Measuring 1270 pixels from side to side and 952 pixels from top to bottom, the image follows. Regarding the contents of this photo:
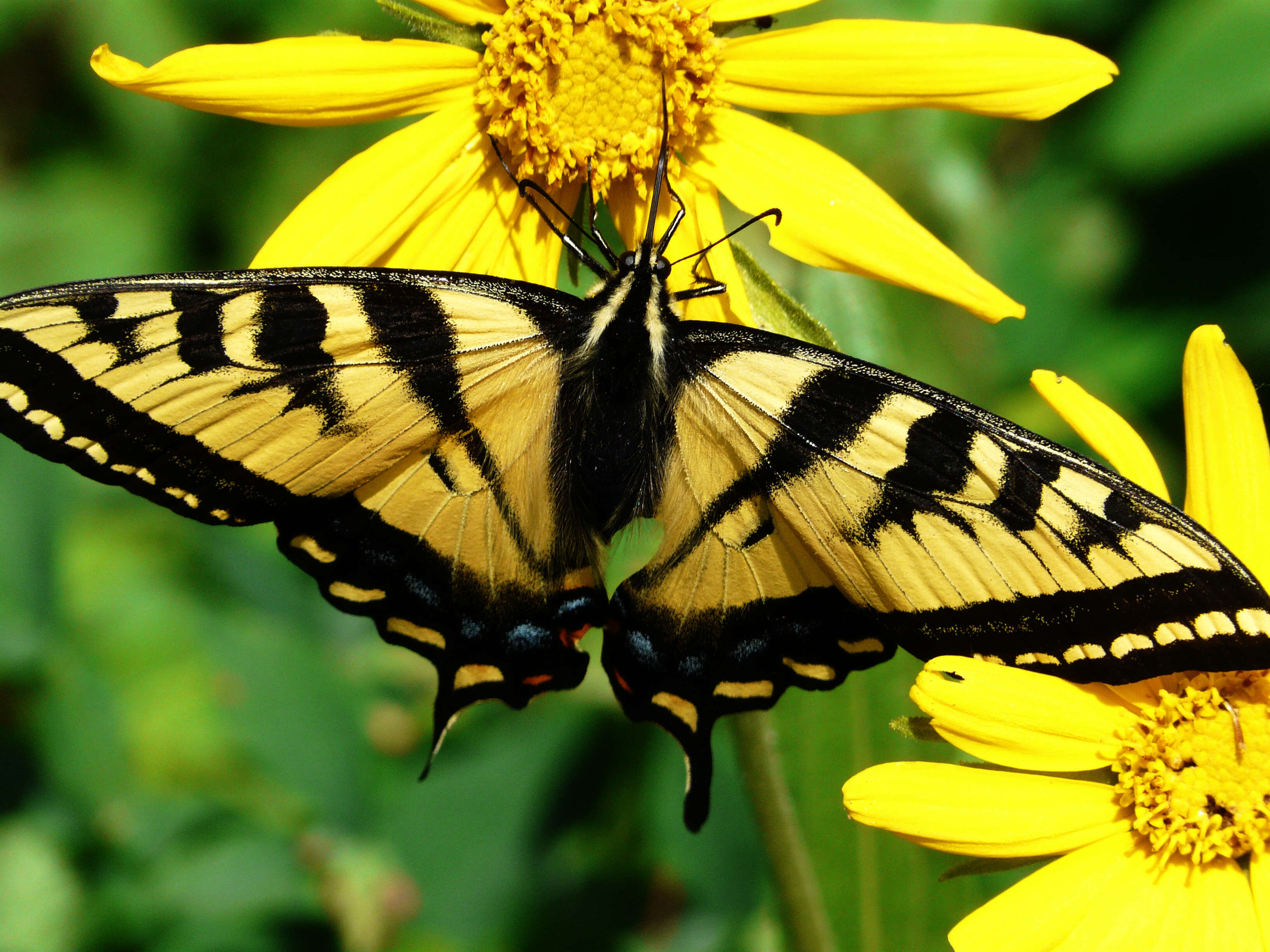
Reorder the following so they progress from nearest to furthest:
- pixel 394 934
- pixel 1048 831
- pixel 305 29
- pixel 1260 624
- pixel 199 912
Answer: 1. pixel 1260 624
2. pixel 1048 831
3. pixel 199 912
4. pixel 394 934
5. pixel 305 29

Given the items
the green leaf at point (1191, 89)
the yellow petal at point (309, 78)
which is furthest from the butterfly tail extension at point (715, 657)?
the green leaf at point (1191, 89)

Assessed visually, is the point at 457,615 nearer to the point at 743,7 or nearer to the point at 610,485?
the point at 610,485

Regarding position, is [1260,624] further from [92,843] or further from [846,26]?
[92,843]

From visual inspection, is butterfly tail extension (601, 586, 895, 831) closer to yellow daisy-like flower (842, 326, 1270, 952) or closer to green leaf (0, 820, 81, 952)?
yellow daisy-like flower (842, 326, 1270, 952)

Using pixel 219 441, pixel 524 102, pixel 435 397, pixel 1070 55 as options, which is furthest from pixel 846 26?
pixel 219 441

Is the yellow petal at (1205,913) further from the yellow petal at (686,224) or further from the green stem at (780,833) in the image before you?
the yellow petal at (686,224)

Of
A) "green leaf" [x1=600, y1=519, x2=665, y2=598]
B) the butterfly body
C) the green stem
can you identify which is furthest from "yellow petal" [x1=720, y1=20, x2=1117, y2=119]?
the green stem
